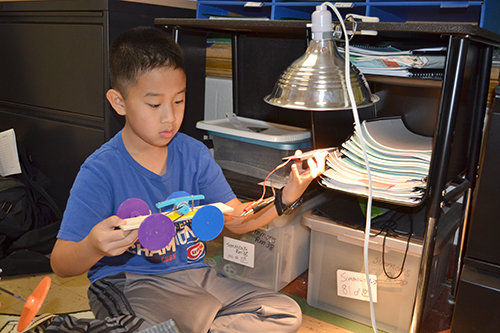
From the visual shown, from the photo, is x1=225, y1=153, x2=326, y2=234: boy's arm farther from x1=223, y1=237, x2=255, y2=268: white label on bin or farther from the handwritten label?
the handwritten label

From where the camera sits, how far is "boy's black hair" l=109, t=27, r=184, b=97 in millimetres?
964

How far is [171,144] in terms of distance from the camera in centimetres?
110

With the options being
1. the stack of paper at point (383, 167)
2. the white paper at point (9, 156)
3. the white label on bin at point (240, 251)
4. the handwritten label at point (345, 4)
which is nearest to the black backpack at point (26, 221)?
the white paper at point (9, 156)

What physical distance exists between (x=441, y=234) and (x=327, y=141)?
0.43 metres

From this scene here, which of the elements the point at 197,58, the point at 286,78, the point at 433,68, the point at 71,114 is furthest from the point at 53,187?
the point at 433,68

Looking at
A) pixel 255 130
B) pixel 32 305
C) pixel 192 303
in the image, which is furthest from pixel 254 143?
pixel 32 305

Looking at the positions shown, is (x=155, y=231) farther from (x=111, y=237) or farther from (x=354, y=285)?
(x=354, y=285)

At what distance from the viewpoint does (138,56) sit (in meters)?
0.97

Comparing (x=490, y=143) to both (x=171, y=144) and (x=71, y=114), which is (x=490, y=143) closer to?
(x=171, y=144)

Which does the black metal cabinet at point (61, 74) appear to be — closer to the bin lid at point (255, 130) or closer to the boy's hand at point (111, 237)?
the bin lid at point (255, 130)

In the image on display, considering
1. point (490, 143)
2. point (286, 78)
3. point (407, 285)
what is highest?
point (286, 78)

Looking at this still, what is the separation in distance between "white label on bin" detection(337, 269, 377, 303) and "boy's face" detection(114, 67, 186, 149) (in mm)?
695

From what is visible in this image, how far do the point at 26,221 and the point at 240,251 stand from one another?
0.82 metres

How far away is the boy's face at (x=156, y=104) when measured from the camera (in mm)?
953
